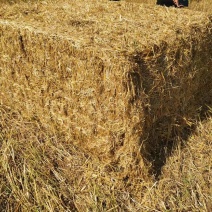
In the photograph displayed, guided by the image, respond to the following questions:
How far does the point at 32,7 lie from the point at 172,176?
2.70 meters

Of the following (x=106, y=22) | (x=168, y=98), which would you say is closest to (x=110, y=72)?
(x=168, y=98)

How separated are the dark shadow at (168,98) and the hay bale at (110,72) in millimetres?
10

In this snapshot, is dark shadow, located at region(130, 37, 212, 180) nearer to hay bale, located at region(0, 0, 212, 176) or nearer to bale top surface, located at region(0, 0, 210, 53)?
hay bale, located at region(0, 0, 212, 176)

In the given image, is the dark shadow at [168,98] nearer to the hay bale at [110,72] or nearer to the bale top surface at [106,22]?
the hay bale at [110,72]

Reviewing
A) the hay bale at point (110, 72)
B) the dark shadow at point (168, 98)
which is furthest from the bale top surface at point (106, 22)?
the dark shadow at point (168, 98)

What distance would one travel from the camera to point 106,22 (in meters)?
3.23

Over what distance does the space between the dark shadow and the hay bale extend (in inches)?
0.4

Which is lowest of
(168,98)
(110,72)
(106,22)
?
(168,98)

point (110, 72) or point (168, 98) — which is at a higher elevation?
point (110, 72)

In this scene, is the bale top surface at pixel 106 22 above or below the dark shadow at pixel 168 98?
above

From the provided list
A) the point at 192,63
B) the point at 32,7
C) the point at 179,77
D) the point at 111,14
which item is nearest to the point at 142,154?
the point at 179,77

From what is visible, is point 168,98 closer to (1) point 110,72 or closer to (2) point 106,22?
(1) point 110,72

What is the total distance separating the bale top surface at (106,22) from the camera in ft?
8.86

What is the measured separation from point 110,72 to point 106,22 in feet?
3.14
